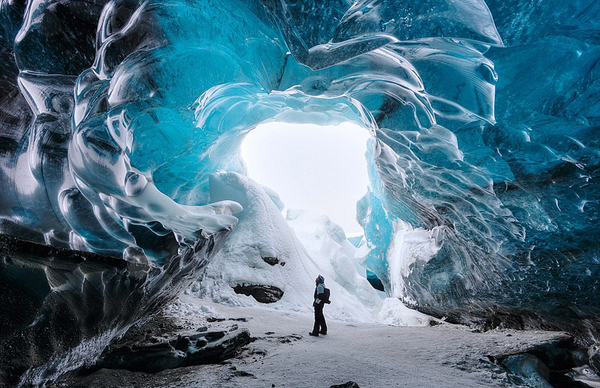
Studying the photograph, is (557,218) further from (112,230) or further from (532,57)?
(112,230)

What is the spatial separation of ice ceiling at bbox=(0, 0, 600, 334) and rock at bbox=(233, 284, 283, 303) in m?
4.22

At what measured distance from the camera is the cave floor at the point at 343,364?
2338 millimetres

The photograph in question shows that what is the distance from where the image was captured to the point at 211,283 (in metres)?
7.05

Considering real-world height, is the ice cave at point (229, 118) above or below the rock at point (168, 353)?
above

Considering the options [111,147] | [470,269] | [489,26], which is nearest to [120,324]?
[111,147]

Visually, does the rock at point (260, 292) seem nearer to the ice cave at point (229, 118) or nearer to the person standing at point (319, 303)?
the ice cave at point (229, 118)

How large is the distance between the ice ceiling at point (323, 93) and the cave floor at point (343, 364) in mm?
1094

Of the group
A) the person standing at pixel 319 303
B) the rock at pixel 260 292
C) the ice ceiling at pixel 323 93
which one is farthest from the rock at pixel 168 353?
the rock at pixel 260 292

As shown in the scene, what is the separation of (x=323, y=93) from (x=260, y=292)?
18.7 feet

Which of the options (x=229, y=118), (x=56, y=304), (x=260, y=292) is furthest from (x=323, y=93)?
(x=260, y=292)

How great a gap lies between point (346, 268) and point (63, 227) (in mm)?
11268

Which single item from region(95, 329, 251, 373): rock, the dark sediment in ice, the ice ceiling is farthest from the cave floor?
the ice ceiling

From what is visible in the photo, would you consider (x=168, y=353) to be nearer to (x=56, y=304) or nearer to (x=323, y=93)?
(x=56, y=304)

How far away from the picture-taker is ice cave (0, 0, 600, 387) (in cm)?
185
